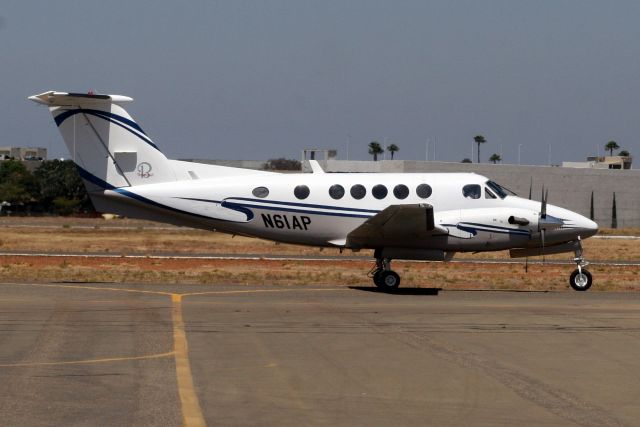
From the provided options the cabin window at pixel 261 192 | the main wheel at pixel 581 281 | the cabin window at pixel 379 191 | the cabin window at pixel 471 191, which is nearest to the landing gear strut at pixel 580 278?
the main wheel at pixel 581 281

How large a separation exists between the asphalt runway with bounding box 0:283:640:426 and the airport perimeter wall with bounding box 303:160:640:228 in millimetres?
58630

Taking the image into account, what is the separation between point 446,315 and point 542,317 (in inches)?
70.0

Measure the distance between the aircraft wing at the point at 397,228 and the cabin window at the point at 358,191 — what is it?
91 centimetres

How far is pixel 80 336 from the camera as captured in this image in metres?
15.3

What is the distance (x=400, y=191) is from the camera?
25125mm

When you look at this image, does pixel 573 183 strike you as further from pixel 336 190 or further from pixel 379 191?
pixel 336 190

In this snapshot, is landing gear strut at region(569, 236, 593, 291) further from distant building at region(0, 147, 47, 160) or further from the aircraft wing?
distant building at region(0, 147, 47, 160)

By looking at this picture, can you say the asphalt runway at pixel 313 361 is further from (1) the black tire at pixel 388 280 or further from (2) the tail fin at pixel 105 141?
(2) the tail fin at pixel 105 141

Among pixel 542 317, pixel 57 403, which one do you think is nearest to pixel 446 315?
pixel 542 317

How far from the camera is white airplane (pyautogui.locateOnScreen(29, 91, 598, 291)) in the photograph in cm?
2470

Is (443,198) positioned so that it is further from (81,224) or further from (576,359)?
(81,224)

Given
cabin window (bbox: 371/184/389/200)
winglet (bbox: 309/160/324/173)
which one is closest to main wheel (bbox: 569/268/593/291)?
cabin window (bbox: 371/184/389/200)

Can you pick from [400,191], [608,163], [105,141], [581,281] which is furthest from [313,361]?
[608,163]

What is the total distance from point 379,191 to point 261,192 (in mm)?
2948
